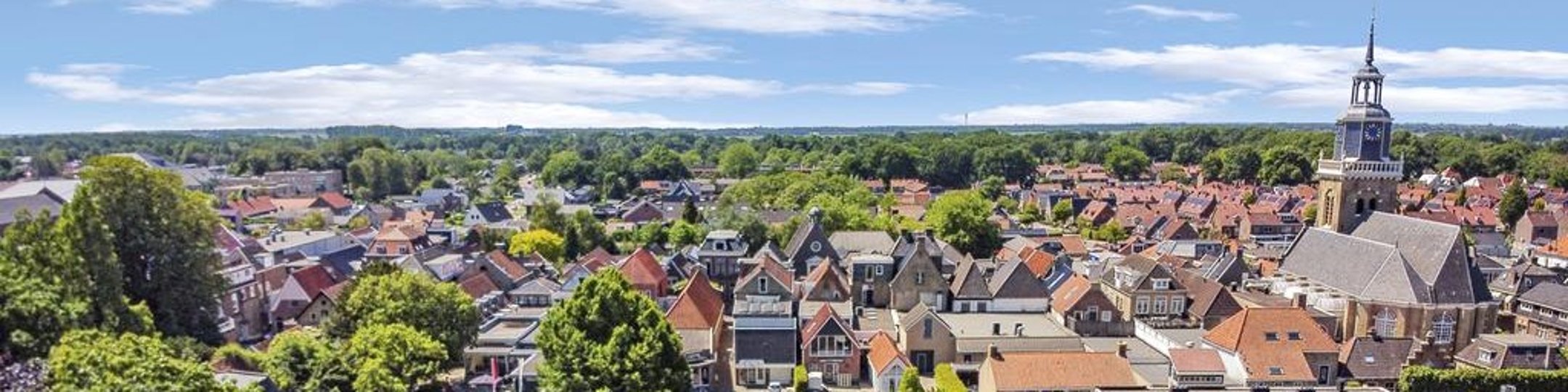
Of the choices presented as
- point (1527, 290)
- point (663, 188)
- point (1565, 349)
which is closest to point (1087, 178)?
point (663, 188)

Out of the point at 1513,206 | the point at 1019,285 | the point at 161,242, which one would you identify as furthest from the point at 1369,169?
the point at 1513,206

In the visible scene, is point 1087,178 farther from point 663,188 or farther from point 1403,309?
point 1403,309

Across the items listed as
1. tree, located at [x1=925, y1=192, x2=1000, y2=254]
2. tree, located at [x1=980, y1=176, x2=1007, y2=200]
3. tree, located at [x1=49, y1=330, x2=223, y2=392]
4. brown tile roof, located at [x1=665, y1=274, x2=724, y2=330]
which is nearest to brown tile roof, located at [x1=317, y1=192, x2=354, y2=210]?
tree, located at [x1=925, y1=192, x2=1000, y2=254]

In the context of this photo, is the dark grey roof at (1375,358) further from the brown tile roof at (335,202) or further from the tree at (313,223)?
the brown tile roof at (335,202)

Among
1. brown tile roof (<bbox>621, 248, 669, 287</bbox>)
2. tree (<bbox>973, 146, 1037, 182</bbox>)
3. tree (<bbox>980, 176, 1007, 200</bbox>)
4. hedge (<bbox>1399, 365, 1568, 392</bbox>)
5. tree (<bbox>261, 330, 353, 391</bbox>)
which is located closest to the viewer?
tree (<bbox>261, 330, 353, 391</bbox>)

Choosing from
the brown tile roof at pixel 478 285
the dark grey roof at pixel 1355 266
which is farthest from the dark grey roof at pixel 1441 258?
the brown tile roof at pixel 478 285

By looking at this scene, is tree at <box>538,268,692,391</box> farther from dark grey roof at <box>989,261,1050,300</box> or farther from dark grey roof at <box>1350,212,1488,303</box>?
dark grey roof at <box>1350,212,1488,303</box>
